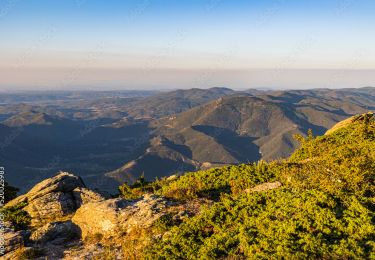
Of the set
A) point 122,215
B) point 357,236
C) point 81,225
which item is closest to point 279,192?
point 357,236

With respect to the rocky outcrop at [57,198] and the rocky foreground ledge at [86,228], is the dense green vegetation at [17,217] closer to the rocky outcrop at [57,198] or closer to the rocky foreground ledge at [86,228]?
the rocky outcrop at [57,198]

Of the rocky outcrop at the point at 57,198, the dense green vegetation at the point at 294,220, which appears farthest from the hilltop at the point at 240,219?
the rocky outcrop at the point at 57,198

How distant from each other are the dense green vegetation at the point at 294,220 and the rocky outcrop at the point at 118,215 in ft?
4.36

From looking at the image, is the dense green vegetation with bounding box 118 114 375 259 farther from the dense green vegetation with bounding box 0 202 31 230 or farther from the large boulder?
the dense green vegetation with bounding box 0 202 31 230

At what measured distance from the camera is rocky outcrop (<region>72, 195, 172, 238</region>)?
738 inches

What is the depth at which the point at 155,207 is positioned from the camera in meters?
20.0

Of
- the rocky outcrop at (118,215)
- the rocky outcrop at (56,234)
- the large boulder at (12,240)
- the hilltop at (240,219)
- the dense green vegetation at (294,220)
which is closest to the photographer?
the dense green vegetation at (294,220)

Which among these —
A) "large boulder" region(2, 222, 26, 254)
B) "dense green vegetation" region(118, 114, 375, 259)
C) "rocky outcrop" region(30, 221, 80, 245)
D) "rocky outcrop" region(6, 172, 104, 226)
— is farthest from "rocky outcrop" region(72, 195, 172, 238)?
"rocky outcrop" region(6, 172, 104, 226)

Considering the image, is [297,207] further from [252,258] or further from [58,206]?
[58,206]

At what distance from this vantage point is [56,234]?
20172 mm

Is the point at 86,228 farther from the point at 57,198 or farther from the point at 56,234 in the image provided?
the point at 57,198

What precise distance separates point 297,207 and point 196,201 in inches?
272

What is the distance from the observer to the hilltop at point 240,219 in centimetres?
1368

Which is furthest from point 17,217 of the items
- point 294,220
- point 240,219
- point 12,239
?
point 294,220
